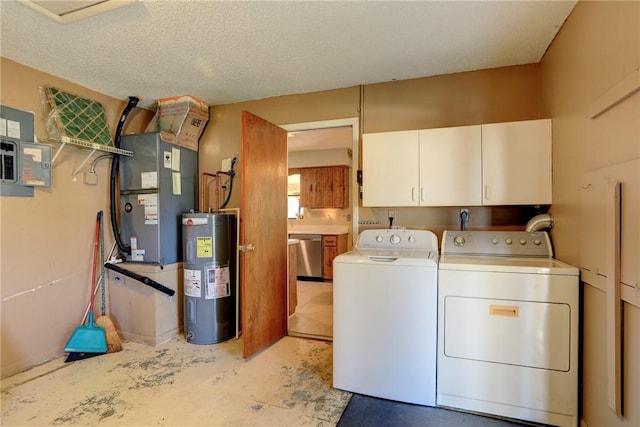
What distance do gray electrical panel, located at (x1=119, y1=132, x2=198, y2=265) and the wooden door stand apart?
3.03 feet

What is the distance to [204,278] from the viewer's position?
3.01m

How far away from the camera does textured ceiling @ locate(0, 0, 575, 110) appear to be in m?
1.89

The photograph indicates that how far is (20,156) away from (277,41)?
216 cm

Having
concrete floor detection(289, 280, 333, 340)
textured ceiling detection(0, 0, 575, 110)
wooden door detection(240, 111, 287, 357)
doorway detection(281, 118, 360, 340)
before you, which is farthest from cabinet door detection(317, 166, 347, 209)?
textured ceiling detection(0, 0, 575, 110)

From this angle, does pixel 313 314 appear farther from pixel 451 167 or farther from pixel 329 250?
pixel 451 167

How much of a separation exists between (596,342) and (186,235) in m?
3.11

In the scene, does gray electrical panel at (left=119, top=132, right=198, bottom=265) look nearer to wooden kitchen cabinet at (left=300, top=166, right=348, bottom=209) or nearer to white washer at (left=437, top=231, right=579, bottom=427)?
white washer at (left=437, top=231, right=579, bottom=427)

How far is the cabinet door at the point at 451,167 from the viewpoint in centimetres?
240

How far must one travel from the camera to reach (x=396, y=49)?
7.70 feet

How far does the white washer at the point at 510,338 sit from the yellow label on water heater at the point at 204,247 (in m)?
2.07

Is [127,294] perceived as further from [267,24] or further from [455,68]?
[455,68]

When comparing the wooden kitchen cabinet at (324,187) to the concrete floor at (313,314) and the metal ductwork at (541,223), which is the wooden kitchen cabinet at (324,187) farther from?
the metal ductwork at (541,223)

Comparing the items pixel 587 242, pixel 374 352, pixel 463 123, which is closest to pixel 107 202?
pixel 374 352

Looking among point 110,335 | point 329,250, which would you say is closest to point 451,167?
point 110,335
